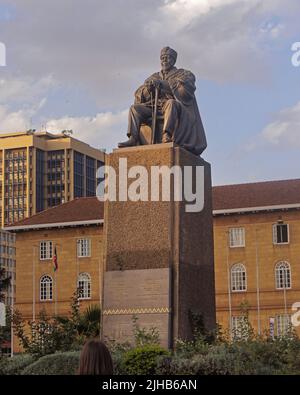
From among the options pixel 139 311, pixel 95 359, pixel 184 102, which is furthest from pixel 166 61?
pixel 95 359

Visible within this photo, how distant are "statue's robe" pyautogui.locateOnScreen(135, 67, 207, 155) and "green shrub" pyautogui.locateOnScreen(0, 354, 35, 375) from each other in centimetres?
460

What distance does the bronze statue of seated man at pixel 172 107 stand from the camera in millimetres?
17625

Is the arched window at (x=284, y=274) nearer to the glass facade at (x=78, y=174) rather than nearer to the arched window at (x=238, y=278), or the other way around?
the arched window at (x=238, y=278)

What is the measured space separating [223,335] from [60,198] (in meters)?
131

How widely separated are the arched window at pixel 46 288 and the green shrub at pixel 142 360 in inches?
2178

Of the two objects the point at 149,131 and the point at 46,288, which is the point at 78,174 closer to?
the point at 46,288

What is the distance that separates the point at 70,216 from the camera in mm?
68500

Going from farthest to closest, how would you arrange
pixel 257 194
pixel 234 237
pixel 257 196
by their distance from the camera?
pixel 257 194 → pixel 257 196 → pixel 234 237

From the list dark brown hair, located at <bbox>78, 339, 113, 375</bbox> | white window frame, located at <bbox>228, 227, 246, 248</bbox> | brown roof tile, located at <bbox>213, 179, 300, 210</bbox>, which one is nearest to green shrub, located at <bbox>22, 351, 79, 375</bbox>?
→ dark brown hair, located at <bbox>78, 339, 113, 375</bbox>

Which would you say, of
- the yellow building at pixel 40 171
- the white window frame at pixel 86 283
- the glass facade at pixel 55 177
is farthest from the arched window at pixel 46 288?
the glass facade at pixel 55 177

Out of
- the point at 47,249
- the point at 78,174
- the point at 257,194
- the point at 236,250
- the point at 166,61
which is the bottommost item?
the point at 166,61

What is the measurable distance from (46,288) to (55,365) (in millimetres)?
55584

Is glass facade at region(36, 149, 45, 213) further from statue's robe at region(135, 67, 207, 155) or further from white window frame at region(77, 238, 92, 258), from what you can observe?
statue's robe at region(135, 67, 207, 155)

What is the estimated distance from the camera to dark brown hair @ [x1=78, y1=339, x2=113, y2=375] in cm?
756
